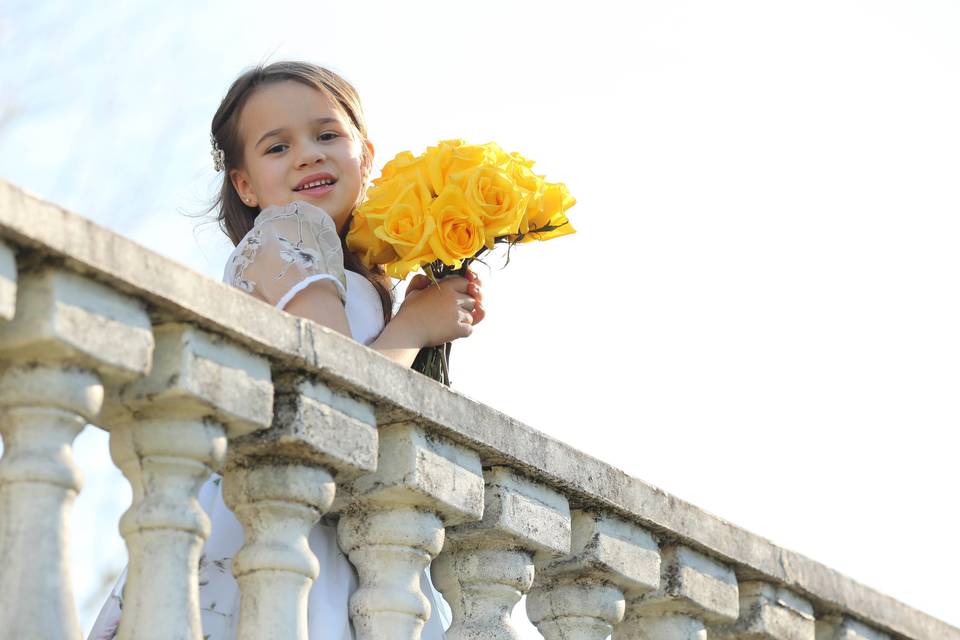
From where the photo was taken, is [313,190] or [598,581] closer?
[598,581]

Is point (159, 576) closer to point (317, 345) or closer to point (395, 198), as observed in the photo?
point (317, 345)

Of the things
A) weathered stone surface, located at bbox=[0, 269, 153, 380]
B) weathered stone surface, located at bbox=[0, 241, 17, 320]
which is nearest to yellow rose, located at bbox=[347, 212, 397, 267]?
weathered stone surface, located at bbox=[0, 269, 153, 380]

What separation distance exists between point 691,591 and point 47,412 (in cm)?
177

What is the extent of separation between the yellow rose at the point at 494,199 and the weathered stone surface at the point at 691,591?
35.3 inches

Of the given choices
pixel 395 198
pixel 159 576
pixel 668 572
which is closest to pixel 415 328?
pixel 395 198

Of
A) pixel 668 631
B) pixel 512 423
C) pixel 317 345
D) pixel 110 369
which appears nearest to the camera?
pixel 110 369

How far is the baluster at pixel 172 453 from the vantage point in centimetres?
262

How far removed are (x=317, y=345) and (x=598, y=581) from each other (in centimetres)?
100

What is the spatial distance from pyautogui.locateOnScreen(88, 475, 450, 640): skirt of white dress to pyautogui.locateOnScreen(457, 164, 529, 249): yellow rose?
0.90m

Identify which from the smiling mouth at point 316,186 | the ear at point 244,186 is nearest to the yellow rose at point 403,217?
the smiling mouth at point 316,186

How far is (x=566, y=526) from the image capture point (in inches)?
134

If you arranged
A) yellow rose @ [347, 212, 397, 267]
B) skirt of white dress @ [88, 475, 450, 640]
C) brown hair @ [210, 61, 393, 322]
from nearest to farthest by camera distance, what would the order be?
skirt of white dress @ [88, 475, 450, 640] < yellow rose @ [347, 212, 397, 267] < brown hair @ [210, 61, 393, 322]

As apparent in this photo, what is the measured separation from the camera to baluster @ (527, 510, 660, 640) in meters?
3.47

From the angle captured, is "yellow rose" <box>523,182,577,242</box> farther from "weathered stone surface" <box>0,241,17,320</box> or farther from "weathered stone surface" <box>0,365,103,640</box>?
"weathered stone surface" <box>0,241,17,320</box>
